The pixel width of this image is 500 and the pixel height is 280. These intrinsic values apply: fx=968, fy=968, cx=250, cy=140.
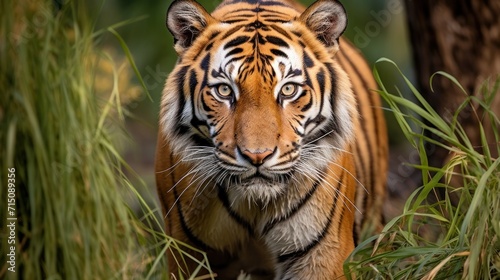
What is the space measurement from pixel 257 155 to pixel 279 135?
0.15 meters

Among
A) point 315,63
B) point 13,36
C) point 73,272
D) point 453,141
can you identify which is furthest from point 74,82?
point 453,141

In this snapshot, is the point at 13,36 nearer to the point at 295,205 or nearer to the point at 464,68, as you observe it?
the point at 295,205

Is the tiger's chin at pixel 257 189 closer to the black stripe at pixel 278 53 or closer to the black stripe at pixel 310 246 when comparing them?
the black stripe at pixel 310 246

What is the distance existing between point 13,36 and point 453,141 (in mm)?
1731

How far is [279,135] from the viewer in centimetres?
388

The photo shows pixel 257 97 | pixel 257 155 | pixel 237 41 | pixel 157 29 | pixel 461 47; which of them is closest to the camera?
pixel 257 155

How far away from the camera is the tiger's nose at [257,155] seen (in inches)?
149

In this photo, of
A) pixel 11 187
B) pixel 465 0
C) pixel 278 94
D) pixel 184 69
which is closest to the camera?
pixel 11 187

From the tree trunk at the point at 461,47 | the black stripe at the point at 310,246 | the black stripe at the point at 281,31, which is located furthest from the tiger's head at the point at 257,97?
the tree trunk at the point at 461,47

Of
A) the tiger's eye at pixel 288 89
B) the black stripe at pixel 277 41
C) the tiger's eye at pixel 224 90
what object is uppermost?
the black stripe at pixel 277 41

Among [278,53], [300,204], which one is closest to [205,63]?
[278,53]

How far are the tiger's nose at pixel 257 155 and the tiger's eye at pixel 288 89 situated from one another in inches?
12.0

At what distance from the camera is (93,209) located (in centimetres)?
349

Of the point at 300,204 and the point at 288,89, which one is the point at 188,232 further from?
the point at 288,89
